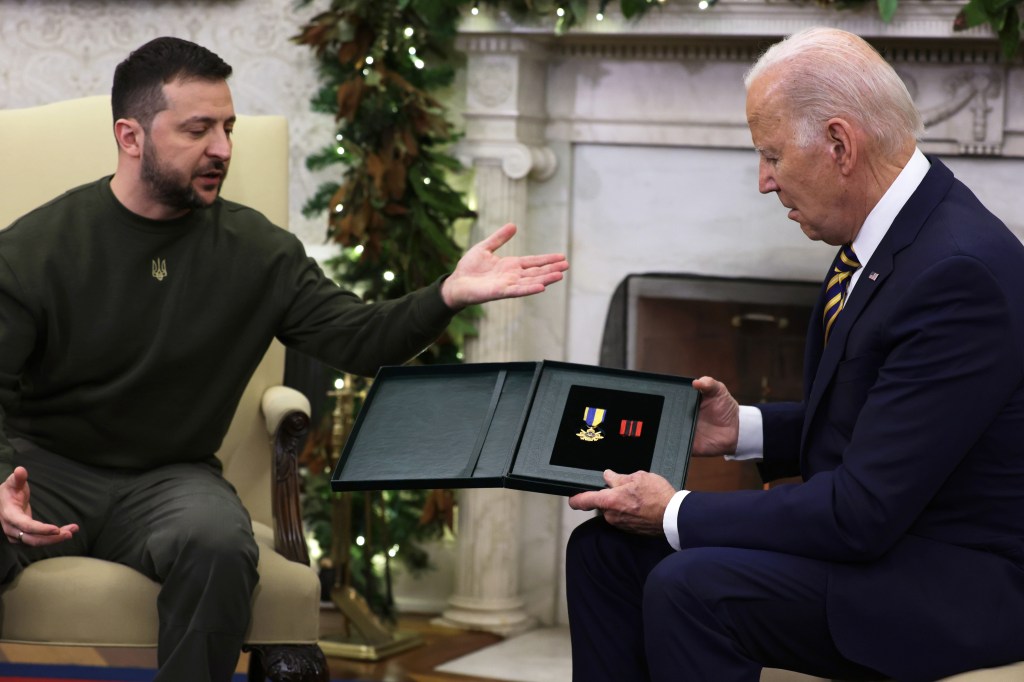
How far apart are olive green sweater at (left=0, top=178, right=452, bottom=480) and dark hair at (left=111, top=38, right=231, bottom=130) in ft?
0.53

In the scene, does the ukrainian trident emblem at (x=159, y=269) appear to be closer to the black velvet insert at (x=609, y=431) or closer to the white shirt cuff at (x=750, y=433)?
the black velvet insert at (x=609, y=431)

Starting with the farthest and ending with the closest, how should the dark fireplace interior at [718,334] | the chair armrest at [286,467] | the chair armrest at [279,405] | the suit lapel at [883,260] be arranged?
the dark fireplace interior at [718,334] → the chair armrest at [279,405] → the chair armrest at [286,467] → the suit lapel at [883,260]

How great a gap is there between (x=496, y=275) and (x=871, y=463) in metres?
0.78

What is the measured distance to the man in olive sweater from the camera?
2.17 metres

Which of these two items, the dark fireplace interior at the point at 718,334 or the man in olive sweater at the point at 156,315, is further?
the dark fireplace interior at the point at 718,334

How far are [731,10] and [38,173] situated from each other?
1699 mm

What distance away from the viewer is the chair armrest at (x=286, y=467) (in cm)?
222

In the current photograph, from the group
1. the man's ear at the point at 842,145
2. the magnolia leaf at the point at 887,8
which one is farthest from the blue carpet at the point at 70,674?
the magnolia leaf at the point at 887,8

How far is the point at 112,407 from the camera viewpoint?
7.32 ft

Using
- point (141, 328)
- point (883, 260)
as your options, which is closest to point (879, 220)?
point (883, 260)

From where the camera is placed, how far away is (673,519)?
5.70 feet

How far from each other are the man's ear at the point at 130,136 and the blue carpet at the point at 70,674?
1.34m

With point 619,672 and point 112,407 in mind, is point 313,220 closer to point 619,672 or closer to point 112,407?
point 112,407

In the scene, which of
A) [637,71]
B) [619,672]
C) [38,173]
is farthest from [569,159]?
[619,672]
